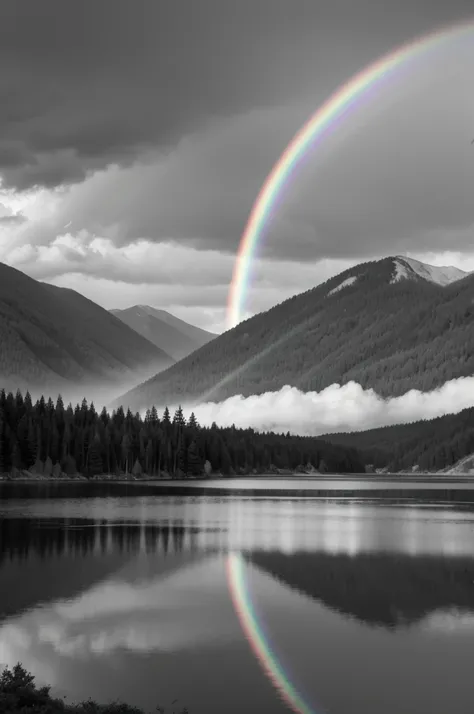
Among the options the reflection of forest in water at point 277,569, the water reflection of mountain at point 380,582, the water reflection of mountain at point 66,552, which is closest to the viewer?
the water reflection of mountain at point 380,582

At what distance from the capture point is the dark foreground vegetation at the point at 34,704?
2869 cm

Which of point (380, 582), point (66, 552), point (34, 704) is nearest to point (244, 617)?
point (380, 582)

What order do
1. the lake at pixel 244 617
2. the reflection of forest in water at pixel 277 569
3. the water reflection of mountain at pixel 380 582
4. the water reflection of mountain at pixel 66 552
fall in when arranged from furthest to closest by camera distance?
the water reflection of mountain at pixel 66 552, the reflection of forest in water at pixel 277 569, the water reflection of mountain at pixel 380 582, the lake at pixel 244 617

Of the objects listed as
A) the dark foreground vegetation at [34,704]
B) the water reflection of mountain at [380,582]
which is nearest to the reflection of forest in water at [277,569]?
the water reflection of mountain at [380,582]

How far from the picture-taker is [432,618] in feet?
158

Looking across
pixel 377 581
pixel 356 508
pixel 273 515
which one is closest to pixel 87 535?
pixel 377 581

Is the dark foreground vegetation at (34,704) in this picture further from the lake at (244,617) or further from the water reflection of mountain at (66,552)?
the water reflection of mountain at (66,552)

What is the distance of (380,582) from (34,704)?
111 ft

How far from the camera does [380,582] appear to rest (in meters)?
59.4

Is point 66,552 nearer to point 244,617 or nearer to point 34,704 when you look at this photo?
point 244,617

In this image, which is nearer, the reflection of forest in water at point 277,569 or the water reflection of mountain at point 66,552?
the reflection of forest in water at point 277,569

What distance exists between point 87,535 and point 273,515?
1570 inches

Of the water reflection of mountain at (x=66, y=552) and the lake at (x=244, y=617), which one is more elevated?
the water reflection of mountain at (x=66, y=552)

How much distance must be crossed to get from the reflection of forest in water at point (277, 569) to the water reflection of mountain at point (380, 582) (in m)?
0.05
